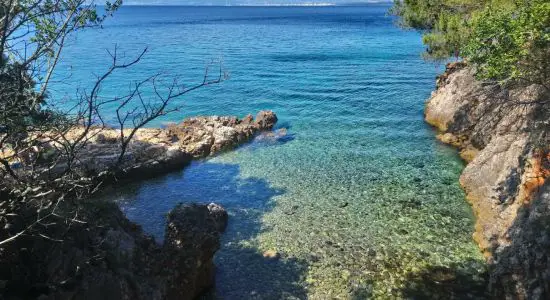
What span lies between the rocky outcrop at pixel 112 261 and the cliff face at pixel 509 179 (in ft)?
35.8

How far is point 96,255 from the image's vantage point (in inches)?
465

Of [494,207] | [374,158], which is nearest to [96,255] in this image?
[494,207]

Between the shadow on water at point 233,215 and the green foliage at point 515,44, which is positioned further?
the shadow on water at point 233,215

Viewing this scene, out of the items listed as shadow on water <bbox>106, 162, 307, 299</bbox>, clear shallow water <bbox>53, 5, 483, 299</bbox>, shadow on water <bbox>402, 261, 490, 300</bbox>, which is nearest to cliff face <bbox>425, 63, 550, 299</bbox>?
shadow on water <bbox>402, 261, 490, 300</bbox>

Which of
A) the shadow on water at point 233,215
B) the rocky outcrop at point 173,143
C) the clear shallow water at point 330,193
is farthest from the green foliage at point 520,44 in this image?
the rocky outcrop at point 173,143

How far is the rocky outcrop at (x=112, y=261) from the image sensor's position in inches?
446

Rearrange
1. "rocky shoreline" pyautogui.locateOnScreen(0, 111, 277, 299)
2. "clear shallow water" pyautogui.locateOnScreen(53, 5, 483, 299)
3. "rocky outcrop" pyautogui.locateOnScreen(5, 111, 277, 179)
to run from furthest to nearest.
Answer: "rocky outcrop" pyautogui.locateOnScreen(5, 111, 277, 179) → "clear shallow water" pyautogui.locateOnScreen(53, 5, 483, 299) → "rocky shoreline" pyautogui.locateOnScreen(0, 111, 277, 299)

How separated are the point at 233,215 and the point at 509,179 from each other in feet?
45.6

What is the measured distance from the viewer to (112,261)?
12.9 metres

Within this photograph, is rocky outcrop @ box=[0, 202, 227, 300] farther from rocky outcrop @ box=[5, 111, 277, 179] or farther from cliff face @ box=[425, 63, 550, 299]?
cliff face @ box=[425, 63, 550, 299]

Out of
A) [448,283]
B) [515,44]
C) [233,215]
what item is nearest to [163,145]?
[233,215]

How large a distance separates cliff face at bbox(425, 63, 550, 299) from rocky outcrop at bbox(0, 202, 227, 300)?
10.9 metres

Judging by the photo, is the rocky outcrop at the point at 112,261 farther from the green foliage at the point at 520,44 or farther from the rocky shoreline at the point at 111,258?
the green foliage at the point at 520,44

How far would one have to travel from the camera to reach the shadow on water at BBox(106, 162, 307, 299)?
15992mm
